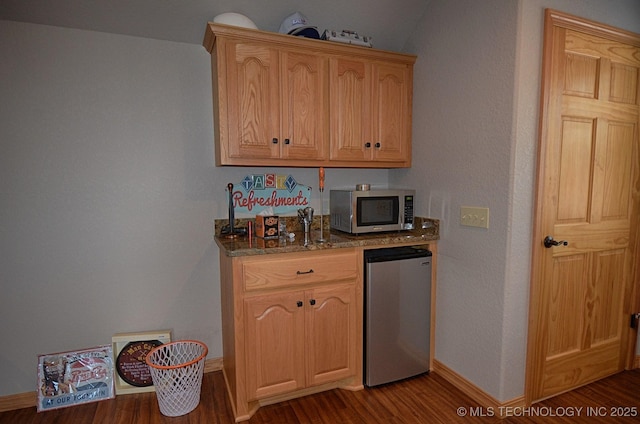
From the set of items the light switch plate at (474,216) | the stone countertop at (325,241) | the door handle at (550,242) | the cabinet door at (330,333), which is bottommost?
the cabinet door at (330,333)

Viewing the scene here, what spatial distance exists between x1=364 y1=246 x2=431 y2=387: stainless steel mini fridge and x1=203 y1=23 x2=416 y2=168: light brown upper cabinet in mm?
726

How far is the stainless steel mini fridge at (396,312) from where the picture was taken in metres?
2.04

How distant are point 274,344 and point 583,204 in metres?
2.01

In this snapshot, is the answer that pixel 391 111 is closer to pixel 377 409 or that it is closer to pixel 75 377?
pixel 377 409

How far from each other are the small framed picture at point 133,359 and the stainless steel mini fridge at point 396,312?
1337 mm

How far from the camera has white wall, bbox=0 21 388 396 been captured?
1.91 meters

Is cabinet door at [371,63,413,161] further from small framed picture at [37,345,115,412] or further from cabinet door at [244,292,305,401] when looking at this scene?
small framed picture at [37,345,115,412]

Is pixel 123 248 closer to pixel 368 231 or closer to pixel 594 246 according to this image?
pixel 368 231

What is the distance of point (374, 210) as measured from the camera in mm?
2217

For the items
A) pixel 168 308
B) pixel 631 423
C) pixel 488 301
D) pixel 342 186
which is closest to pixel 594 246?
pixel 488 301

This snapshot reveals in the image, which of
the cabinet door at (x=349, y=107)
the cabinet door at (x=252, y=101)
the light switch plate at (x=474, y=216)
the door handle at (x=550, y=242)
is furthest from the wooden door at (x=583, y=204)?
Answer: the cabinet door at (x=252, y=101)

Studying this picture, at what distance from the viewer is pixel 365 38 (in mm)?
2215

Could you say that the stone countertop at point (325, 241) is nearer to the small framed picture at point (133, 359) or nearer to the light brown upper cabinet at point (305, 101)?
the light brown upper cabinet at point (305, 101)

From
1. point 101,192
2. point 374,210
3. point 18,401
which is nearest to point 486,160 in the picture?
point 374,210
